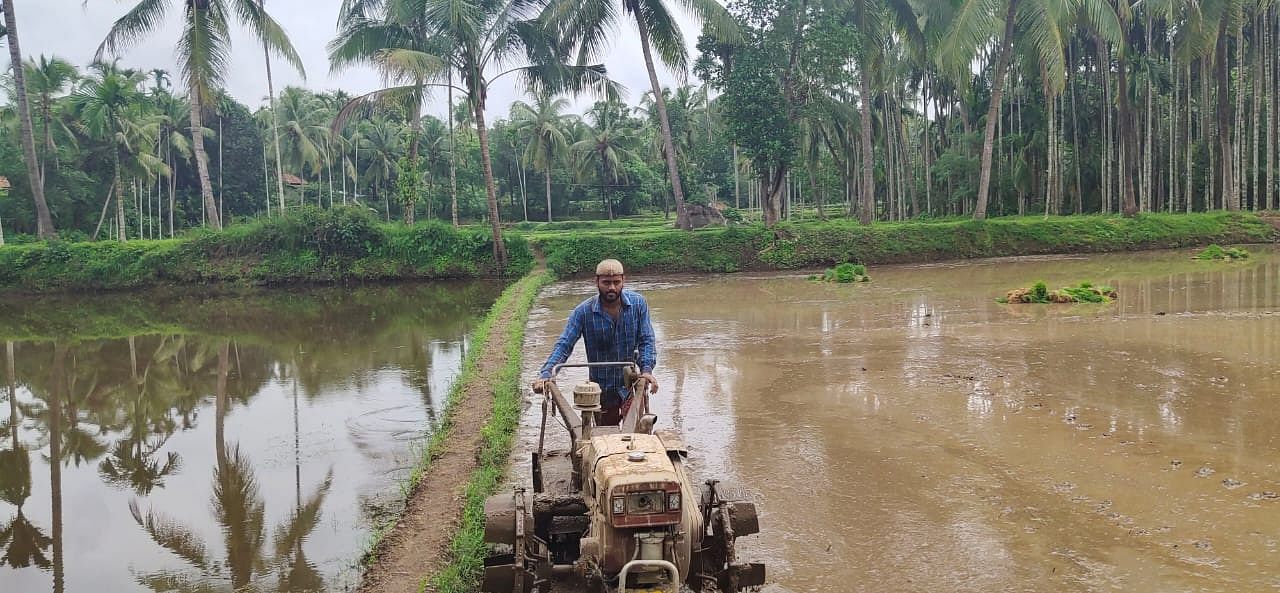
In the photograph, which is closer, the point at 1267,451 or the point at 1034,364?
the point at 1267,451

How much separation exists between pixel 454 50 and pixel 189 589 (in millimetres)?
19009

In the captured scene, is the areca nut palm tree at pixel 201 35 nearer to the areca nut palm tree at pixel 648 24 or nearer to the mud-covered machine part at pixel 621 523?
the areca nut palm tree at pixel 648 24

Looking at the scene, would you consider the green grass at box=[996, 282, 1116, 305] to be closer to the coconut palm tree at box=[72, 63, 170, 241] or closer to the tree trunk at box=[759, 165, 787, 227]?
the tree trunk at box=[759, 165, 787, 227]

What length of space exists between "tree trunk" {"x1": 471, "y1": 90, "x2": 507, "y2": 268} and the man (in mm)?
17776

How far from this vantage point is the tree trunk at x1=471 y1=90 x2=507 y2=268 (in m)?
22.3

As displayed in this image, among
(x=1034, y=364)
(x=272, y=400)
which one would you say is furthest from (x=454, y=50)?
(x=1034, y=364)

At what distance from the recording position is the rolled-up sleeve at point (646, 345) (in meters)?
4.66

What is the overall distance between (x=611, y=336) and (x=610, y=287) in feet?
1.12

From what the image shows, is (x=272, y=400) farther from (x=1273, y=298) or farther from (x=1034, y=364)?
(x=1273, y=298)

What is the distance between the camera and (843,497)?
18.3 feet

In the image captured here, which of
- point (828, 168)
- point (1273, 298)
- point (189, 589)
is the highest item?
point (828, 168)

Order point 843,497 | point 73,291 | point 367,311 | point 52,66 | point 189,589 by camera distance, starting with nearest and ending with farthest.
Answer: point 189,589 < point 843,497 < point 367,311 < point 73,291 < point 52,66

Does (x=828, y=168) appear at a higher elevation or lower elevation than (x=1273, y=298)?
higher

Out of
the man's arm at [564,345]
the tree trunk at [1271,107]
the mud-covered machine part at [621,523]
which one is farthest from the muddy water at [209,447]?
the tree trunk at [1271,107]
